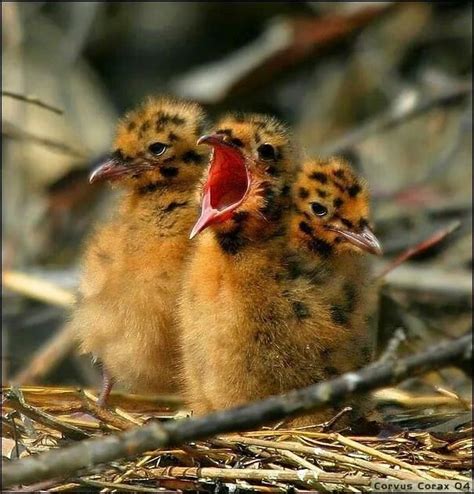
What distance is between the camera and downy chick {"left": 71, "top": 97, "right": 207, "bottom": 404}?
15.6 ft

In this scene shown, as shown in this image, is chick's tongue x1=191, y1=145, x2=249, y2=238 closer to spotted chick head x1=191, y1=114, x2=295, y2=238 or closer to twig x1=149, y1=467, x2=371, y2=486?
spotted chick head x1=191, y1=114, x2=295, y2=238

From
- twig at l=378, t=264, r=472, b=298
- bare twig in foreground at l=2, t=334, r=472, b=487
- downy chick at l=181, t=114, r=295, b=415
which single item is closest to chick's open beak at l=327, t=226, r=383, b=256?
downy chick at l=181, t=114, r=295, b=415

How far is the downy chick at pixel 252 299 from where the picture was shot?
4.36 m

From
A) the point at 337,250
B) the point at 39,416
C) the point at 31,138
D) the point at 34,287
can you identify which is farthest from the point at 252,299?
the point at 34,287

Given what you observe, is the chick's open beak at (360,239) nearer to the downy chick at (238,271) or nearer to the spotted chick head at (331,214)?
the spotted chick head at (331,214)

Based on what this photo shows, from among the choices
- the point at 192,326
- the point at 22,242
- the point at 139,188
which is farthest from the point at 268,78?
the point at 192,326

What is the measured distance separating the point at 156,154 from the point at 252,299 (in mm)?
834

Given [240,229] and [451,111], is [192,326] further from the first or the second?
[451,111]

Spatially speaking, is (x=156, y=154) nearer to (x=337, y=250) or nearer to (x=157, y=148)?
(x=157, y=148)

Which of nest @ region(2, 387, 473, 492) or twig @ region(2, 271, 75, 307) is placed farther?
twig @ region(2, 271, 75, 307)

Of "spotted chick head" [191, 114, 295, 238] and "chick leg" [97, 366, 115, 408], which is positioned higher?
"spotted chick head" [191, 114, 295, 238]

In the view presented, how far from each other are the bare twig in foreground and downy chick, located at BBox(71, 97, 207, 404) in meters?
1.65

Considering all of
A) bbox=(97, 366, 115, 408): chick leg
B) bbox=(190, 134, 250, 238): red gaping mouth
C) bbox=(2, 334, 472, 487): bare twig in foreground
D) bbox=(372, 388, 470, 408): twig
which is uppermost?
bbox=(190, 134, 250, 238): red gaping mouth

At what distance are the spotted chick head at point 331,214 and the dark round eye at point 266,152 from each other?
13 cm
